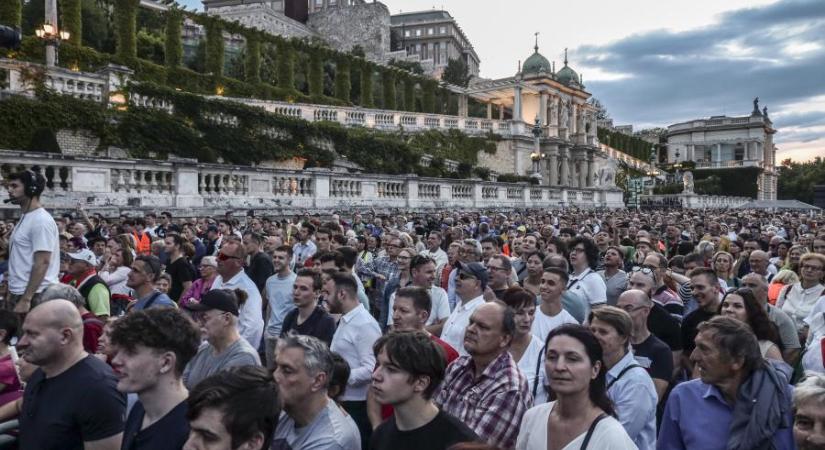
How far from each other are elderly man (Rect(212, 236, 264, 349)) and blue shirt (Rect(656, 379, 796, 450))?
13.0ft

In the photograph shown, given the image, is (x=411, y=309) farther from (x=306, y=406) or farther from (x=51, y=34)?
(x=51, y=34)

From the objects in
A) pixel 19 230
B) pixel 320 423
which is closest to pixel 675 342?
pixel 320 423

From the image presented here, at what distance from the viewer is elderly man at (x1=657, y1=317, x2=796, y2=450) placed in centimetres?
380

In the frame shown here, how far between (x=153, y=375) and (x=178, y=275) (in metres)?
5.88

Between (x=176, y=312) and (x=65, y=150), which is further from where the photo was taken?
(x=65, y=150)

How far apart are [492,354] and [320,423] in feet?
4.05

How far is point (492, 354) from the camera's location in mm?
4297

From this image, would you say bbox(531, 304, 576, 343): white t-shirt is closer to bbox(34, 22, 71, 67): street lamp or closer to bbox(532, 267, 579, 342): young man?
bbox(532, 267, 579, 342): young man

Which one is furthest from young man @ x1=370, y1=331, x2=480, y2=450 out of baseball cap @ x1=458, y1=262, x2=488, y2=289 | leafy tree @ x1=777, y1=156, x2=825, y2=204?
leafy tree @ x1=777, y1=156, x2=825, y2=204

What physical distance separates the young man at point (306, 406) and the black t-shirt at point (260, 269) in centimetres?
570

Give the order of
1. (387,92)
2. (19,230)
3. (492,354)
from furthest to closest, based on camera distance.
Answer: (387,92)
(19,230)
(492,354)

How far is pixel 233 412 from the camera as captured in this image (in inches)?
115

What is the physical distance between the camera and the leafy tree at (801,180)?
99.0m

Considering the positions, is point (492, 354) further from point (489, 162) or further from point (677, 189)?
point (677, 189)
